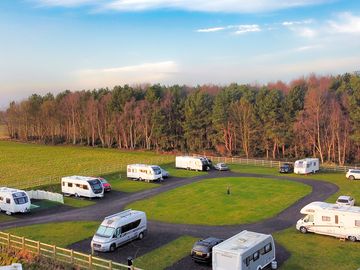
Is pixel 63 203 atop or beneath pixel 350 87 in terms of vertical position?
beneath

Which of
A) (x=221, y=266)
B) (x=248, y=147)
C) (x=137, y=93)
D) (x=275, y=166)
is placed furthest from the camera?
(x=137, y=93)

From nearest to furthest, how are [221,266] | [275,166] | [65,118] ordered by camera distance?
[221,266]
[275,166]
[65,118]

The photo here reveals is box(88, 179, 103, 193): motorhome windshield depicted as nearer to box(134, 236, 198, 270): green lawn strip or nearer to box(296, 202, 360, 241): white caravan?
→ box(134, 236, 198, 270): green lawn strip

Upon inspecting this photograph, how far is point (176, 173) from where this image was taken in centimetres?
6594

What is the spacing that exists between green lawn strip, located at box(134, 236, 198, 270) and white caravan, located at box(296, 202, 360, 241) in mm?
9791

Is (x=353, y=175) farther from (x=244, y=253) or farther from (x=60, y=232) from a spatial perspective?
(x=60, y=232)

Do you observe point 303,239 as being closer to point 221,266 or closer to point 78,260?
point 221,266

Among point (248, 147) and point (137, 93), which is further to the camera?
point (137, 93)

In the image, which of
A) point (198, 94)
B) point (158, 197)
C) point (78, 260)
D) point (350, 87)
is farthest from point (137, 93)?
point (78, 260)

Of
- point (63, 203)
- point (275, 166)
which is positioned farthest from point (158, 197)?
point (275, 166)

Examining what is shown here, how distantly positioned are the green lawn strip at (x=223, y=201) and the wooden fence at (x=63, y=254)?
11685mm

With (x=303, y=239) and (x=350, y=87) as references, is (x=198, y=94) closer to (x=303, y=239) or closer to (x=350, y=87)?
(x=350, y=87)

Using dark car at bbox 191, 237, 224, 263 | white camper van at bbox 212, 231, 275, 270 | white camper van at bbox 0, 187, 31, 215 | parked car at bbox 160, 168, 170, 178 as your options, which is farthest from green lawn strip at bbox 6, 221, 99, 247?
parked car at bbox 160, 168, 170, 178

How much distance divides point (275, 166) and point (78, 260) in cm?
5050
